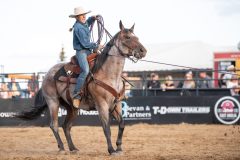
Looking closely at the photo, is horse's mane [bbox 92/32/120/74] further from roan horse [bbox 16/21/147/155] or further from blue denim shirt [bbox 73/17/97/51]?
blue denim shirt [bbox 73/17/97/51]

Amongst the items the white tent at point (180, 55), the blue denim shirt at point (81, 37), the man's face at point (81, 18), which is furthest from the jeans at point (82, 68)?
the white tent at point (180, 55)

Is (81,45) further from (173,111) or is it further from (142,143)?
(173,111)

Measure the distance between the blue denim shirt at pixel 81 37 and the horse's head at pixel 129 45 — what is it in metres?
0.55

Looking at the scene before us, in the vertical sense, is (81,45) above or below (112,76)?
above

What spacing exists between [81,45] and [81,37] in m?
0.16

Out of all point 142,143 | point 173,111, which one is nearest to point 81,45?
point 142,143

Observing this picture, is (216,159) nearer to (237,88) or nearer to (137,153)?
(137,153)

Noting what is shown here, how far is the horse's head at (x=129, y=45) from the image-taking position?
9.52m

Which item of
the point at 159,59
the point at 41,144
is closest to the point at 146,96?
the point at 41,144

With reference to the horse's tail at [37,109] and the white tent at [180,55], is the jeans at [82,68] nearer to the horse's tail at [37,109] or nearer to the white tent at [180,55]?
the horse's tail at [37,109]

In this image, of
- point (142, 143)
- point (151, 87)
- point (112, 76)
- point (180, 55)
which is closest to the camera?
point (112, 76)

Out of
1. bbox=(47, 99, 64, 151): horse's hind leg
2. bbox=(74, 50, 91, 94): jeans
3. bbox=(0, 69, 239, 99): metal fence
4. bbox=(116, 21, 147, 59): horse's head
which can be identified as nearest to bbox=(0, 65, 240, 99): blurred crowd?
bbox=(0, 69, 239, 99): metal fence

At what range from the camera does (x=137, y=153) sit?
1007 cm

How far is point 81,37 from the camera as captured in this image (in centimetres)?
1006
